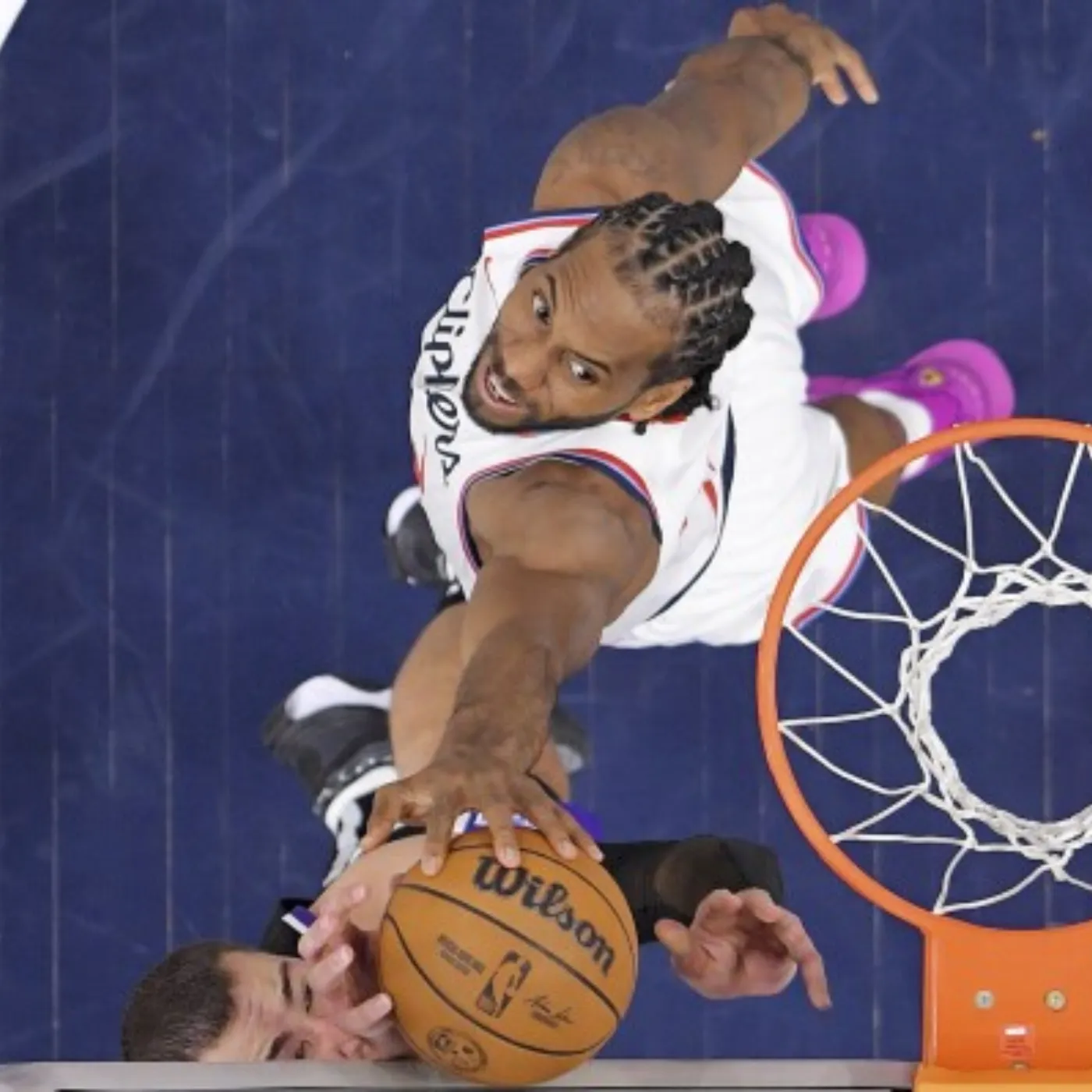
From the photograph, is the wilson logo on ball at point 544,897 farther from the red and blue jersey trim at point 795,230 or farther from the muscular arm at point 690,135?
the red and blue jersey trim at point 795,230

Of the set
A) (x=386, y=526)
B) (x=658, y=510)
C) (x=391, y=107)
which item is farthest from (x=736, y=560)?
(x=391, y=107)

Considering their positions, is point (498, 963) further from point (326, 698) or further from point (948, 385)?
point (948, 385)

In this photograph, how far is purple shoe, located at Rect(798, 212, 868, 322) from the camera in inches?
169

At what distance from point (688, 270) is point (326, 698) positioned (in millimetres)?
1463

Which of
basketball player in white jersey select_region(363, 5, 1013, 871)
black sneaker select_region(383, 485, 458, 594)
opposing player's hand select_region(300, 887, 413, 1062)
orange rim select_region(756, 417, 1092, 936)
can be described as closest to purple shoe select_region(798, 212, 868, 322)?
basketball player in white jersey select_region(363, 5, 1013, 871)

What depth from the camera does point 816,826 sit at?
2867mm

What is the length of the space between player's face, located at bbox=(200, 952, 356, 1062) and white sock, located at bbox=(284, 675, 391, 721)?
0.91m

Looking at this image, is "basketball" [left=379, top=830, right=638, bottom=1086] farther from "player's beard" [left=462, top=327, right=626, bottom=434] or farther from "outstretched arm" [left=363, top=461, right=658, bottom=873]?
"player's beard" [left=462, top=327, right=626, bottom=434]

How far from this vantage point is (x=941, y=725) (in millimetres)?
4289

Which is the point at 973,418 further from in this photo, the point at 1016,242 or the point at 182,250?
the point at 182,250

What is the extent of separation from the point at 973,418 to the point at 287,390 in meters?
1.33

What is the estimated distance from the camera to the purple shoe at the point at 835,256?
4.29 m

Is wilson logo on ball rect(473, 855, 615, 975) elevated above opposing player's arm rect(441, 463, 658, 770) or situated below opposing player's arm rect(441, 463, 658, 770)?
below

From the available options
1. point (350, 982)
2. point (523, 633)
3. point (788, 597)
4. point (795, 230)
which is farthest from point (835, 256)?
point (350, 982)
